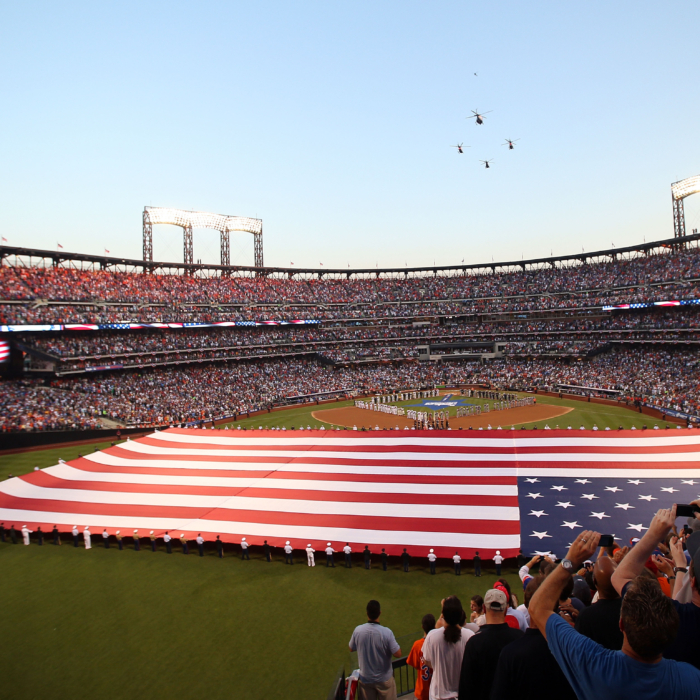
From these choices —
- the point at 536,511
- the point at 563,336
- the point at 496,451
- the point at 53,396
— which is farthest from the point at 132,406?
the point at 563,336

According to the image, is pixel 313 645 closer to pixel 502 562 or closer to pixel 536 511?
pixel 502 562

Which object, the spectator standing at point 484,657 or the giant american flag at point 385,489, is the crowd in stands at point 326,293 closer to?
the giant american flag at point 385,489

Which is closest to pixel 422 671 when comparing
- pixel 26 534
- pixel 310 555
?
pixel 310 555

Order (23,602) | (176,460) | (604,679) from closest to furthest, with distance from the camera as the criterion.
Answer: (604,679)
(23,602)
(176,460)

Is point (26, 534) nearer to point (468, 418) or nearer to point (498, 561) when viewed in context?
point (498, 561)

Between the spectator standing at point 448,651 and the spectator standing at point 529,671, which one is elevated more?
the spectator standing at point 529,671

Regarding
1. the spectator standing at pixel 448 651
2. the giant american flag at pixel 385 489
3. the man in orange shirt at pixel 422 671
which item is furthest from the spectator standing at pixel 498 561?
the spectator standing at pixel 448 651
